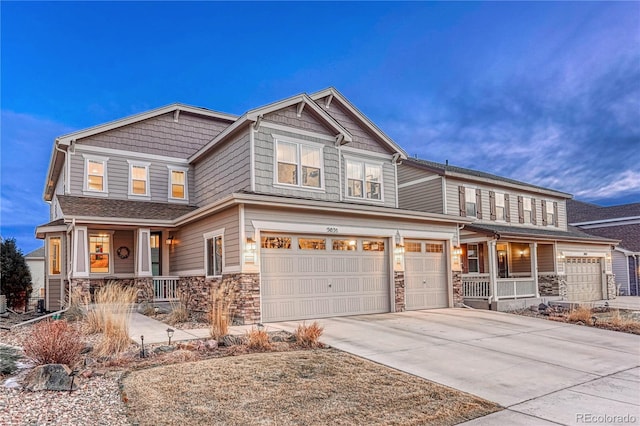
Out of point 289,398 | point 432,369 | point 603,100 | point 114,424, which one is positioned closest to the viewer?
point 114,424

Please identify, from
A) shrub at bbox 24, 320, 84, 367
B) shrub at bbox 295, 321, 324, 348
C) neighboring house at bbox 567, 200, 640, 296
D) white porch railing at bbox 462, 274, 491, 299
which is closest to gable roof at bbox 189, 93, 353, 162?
shrub at bbox 295, 321, 324, 348

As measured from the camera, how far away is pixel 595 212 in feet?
106

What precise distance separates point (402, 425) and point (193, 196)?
47.9 ft

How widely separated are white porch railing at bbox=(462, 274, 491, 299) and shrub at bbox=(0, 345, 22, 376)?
1512cm

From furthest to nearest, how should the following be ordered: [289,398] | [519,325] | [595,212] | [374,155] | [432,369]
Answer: [595,212] → [374,155] → [519,325] → [432,369] → [289,398]

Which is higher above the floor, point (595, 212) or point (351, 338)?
point (595, 212)

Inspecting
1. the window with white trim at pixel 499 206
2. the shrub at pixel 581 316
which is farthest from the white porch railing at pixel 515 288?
the shrub at pixel 581 316

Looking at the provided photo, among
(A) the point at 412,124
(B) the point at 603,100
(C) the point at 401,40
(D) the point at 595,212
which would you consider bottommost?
(D) the point at 595,212

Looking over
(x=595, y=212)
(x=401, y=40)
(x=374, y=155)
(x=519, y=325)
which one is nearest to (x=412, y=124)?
(x=595, y=212)

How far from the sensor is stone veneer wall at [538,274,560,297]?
20.7 metres

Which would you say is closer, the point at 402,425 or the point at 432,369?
the point at 402,425

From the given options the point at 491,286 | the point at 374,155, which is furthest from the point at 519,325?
the point at 374,155

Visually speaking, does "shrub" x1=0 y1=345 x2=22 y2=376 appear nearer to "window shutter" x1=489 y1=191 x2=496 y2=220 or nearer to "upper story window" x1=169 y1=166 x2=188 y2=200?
"upper story window" x1=169 y1=166 x2=188 y2=200

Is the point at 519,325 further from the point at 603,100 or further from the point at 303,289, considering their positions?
the point at 603,100
